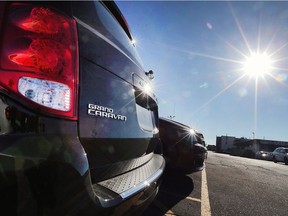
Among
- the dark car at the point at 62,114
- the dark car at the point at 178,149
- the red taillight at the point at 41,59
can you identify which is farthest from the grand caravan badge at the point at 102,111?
the dark car at the point at 178,149

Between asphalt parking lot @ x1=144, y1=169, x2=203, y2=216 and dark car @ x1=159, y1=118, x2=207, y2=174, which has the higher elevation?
Answer: dark car @ x1=159, y1=118, x2=207, y2=174

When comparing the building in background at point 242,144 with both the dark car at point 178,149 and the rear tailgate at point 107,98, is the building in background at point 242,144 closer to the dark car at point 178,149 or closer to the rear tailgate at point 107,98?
the dark car at point 178,149

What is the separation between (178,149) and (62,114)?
384 cm

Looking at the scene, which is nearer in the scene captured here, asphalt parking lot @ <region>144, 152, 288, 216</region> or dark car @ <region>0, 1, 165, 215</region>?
dark car @ <region>0, 1, 165, 215</region>

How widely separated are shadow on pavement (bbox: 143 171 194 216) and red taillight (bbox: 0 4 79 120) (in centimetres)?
234

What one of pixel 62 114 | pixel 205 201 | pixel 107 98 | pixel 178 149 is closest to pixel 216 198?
pixel 205 201

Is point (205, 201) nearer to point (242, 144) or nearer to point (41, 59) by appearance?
point (41, 59)

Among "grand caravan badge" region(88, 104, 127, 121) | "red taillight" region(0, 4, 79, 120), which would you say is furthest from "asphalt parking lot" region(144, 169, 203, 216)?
"red taillight" region(0, 4, 79, 120)

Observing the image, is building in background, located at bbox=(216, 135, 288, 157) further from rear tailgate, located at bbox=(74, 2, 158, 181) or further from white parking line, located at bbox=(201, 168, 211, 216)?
rear tailgate, located at bbox=(74, 2, 158, 181)

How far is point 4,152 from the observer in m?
1.14

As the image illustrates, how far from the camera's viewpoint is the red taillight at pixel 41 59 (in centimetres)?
128

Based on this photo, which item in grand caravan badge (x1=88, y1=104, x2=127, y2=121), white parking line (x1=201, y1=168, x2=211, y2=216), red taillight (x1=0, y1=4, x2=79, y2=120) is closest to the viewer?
red taillight (x1=0, y1=4, x2=79, y2=120)

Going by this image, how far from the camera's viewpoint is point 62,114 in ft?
4.51

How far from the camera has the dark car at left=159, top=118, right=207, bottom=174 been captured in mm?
4984
